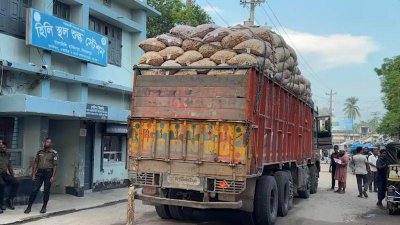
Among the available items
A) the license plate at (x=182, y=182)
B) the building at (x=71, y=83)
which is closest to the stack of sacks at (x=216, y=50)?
the license plate at (x=182, y=182)

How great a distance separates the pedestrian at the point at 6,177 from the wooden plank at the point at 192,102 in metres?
3.63

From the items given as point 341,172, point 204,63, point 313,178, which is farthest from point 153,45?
point 341,172

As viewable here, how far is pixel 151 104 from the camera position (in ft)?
25.6

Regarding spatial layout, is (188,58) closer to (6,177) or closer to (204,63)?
(204,63)

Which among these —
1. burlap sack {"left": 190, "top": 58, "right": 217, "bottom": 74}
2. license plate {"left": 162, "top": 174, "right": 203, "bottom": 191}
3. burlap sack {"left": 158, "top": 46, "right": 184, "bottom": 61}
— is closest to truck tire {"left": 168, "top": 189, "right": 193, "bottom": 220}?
license plate {"left": 162, "top": 174, "right": 203, "bottom": 191}

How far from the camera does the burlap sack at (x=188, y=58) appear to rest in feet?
26.5

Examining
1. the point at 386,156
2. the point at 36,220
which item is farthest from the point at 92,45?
the point at 386,156

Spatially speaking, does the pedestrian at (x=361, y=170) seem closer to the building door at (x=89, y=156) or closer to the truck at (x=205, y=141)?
the truck at (x=205, y=141)

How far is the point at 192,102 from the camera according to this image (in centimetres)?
753

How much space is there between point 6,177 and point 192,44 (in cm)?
496

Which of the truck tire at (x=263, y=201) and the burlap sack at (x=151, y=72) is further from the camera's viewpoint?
the burlap sack at (x=151, y=72)

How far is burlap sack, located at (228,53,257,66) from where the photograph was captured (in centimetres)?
756

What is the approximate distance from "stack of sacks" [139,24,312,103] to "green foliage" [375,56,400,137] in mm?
27027

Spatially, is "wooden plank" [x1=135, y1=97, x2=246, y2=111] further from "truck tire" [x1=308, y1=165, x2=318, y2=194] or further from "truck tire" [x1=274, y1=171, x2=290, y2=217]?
"truck tire" [x1=308, y1=165, x2=318, y2=194]
